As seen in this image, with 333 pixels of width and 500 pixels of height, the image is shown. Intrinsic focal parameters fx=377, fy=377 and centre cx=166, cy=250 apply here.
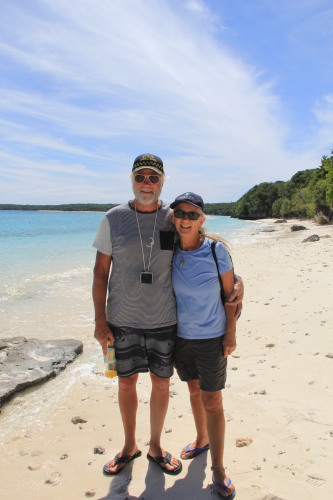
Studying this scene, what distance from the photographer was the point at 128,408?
333cm

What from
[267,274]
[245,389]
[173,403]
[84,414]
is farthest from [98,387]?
[267,274]

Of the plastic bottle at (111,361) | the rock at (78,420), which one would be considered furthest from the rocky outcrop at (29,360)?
the plastic bottle at (111,361)

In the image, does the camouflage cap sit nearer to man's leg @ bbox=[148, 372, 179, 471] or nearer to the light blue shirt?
the light blue shirt

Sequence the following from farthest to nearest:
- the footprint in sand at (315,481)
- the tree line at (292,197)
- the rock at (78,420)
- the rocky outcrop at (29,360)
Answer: the tree line at (292,197), the rocky outcrop at (29,360), the rock at (78,420), the footprint in sand at (315,481)

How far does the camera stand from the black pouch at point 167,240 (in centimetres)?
305

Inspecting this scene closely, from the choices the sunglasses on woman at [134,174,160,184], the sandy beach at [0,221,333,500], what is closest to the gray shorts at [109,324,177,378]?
the sandy beach at [0,221,333,500]

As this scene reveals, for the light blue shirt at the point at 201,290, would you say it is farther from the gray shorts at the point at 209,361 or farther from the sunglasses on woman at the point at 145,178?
the sunglasses on woman at the point at 145,178

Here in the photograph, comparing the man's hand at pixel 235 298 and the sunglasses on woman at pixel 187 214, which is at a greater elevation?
the sunglasses on woman at pixel 187 214

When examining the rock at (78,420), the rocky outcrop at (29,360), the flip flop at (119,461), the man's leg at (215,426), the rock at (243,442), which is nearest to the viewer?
the man's leg at (215,426)

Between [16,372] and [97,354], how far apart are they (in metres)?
1.43

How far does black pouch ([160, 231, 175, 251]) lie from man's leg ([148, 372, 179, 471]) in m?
1.12

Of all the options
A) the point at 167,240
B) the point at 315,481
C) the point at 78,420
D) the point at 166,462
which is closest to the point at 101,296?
the point at 167,240

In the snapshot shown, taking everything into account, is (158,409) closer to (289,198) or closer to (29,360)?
(29,360)

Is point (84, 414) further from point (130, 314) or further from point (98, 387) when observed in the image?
point (130, 314)
